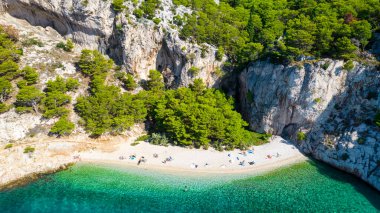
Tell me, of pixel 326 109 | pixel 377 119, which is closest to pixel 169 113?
pixel 326 109

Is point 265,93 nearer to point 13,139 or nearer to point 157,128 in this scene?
point 157,128

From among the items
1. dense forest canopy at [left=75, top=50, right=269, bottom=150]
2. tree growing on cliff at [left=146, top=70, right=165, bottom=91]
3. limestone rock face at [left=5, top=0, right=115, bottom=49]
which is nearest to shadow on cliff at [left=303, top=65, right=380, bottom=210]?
dense forest canopy at [left=75, top=50, right=269, bottom=150]

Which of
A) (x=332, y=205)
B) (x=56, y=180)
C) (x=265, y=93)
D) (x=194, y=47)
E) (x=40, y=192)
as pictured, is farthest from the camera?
(x=194, y=47)

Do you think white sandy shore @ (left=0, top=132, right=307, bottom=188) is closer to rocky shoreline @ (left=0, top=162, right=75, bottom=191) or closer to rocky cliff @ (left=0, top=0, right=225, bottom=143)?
rocky shoreline @ (left=0, top=162, right=75, bottom=191)

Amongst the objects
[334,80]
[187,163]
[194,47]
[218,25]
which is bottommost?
[187,163]

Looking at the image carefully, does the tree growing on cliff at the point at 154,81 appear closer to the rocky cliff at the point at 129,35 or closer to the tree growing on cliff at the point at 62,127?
the rocky cliff at the point at 129,35

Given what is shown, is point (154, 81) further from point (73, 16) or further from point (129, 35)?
point (73, 16)

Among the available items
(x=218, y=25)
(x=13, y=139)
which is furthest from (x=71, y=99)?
(x=218, y=25)
